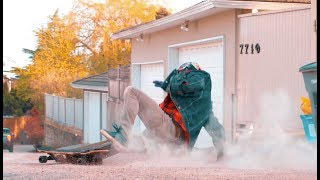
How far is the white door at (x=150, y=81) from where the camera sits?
17.7 meters

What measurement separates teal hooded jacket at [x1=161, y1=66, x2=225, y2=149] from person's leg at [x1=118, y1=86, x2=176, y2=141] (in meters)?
0.27

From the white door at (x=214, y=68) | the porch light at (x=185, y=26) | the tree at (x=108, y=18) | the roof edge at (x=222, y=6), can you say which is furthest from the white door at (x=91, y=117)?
the white door at (x=214, y=68)

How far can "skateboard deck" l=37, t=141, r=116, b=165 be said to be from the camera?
970 centimetres

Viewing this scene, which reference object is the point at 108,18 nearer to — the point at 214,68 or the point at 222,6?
the point at 214,68

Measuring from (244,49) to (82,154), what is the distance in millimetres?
4205

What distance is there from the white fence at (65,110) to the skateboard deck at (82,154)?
59.4 ft

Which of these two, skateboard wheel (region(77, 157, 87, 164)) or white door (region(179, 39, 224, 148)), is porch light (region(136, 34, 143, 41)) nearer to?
white door (region(179, 39, 224, 148))

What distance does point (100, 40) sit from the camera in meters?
30.1

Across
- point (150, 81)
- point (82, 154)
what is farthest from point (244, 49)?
point (150, 81)

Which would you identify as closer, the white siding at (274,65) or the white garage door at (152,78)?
the white siding at (274,65)

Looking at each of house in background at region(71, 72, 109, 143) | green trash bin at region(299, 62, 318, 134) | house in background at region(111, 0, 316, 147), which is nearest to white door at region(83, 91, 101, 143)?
house in background at region(71, 72, 109, 143)

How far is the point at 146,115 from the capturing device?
30.7 feet

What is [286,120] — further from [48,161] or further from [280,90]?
[48,161]

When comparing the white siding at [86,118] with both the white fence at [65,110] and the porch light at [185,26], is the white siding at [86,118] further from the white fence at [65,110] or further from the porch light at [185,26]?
the porch light at [185,26]
